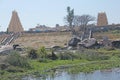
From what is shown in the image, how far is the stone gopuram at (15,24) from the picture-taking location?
238 ft

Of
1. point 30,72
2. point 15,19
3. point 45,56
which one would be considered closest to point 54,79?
point 30,72

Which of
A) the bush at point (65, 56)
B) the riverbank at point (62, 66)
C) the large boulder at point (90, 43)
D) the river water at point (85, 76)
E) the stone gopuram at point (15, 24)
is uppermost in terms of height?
the stone gopuram at point (15, 24)

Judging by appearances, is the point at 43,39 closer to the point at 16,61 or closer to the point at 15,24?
the point at 15,24

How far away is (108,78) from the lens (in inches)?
912

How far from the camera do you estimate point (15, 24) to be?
73000mm

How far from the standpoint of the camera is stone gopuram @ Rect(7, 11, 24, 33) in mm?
72500

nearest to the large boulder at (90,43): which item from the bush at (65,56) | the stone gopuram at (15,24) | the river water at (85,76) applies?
the bush at (65,56)

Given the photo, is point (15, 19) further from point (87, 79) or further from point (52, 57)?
point (87, 79)

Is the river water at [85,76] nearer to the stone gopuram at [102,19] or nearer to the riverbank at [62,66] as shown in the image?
the riverbank at [62,66]

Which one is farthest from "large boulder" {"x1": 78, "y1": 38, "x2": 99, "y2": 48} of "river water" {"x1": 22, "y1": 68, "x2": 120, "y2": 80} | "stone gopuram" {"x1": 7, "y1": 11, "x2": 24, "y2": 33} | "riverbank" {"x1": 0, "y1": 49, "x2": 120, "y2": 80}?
"stone gopuram" {"x1": 7, "y1": 11, "x2": 24, "y2": 33}

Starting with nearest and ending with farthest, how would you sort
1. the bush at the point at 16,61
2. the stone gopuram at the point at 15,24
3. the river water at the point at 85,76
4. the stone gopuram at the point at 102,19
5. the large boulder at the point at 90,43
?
the river water at the point at 85,76, the bush at the point at 16,61, the large boulder at the point at 90,43, the stone gopuram at the point at 15,24, the stone gopuram at the point at 102,19

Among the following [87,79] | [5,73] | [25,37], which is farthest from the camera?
[25,37]

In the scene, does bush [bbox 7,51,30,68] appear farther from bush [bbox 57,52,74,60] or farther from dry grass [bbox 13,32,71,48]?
dry grass [bbox 13,32,71,48]

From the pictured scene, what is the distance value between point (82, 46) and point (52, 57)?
421 inches
